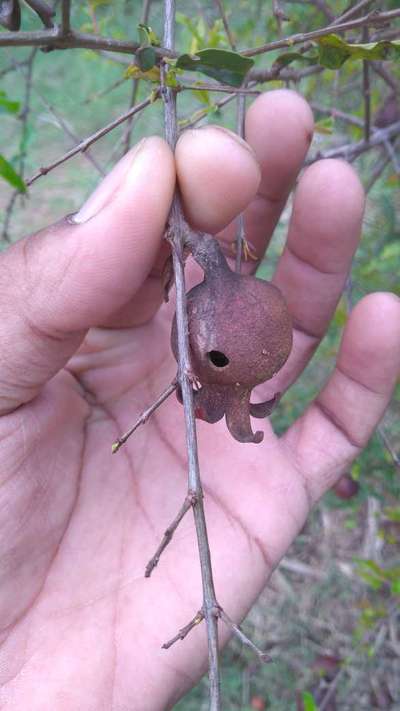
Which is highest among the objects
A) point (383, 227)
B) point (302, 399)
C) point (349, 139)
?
point (349, 139)

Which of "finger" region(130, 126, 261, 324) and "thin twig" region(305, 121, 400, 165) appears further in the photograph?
"thin twig" region(305, 121, 400, 165)

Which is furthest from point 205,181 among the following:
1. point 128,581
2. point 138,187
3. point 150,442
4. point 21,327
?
point 128,581

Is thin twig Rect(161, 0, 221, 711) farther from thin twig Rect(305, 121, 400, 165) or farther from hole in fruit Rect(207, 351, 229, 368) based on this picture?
thin twig Rect(305, 121, 400, 165)

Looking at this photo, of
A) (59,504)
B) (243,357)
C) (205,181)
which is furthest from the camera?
(59,504)

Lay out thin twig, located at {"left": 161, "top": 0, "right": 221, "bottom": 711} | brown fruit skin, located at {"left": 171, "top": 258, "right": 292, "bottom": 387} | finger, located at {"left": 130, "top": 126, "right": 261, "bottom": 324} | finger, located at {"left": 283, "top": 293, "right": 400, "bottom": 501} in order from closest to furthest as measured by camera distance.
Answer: thin twig, located at {"left": 161, "top": 0, "right": 221, "bottom": 711} < brown fruit skin, located at {"left": 171, "top": 258, "right": 292, "bottom": 387} < finger, located at {"left": 130, "top": 126, "right": 261, "bottom": 324} < finger, located at {"left": 283, "top": 293, "right": 400, "bottom": 501}

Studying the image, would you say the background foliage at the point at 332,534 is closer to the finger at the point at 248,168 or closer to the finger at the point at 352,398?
the finger at the point at 352,398

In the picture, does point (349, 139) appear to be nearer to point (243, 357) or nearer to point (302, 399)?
point (302, 399)

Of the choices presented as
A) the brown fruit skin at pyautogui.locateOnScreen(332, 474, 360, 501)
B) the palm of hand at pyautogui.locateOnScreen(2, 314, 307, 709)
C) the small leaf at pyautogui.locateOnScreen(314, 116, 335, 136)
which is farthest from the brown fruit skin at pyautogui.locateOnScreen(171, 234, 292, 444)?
the brown fruit skin at pyautogui.locateOnScreen(332, 474, 360, 501)

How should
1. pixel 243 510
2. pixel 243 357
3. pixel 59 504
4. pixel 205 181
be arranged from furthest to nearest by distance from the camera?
pixel 243 510
pixel 59 504
pixel 205 181
pixel 243 357
